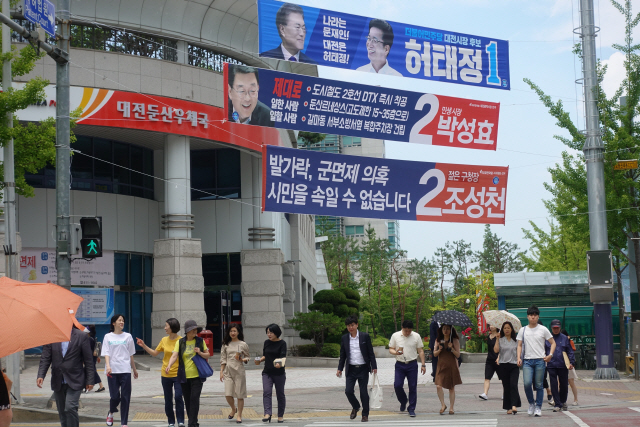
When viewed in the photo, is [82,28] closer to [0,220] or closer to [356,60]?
[0,220]

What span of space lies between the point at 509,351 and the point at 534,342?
2.69 ft

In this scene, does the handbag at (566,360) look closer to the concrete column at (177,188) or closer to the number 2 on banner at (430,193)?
the number 2 on banner at (430,193)

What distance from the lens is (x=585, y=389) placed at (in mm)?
19484

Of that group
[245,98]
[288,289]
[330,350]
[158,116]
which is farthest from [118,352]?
[288,289]

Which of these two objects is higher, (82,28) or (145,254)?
(82,28)

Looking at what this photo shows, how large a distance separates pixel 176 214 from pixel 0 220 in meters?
6.33

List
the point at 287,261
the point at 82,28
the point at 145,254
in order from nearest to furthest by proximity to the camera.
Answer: the point at 82,28, the point at 145,254, the point at 287,261

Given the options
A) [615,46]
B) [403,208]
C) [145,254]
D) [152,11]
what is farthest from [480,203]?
[145,254]

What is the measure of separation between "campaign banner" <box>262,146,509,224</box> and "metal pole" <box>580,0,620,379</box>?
306cm

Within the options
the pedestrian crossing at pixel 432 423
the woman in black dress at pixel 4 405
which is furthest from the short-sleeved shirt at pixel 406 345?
the woman in black dress at pixel 4 405

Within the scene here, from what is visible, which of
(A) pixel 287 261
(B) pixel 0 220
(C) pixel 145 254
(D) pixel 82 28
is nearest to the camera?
(B) pixel 0 220

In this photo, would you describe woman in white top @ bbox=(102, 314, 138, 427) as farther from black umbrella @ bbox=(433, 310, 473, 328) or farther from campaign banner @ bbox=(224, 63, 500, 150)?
campaign banner @ bbox=(224, 63, 500, 150)

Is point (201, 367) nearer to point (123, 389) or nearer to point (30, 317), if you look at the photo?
A: point (123, 389)

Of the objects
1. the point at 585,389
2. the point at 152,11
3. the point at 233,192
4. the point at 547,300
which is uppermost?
the point at 152,11
